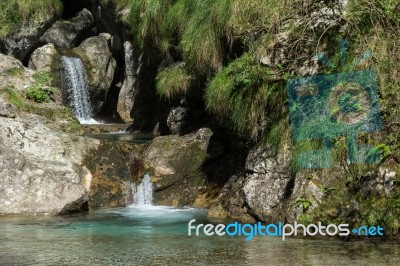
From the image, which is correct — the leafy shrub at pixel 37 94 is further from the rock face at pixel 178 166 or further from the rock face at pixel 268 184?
the rock face at pixel 268 184

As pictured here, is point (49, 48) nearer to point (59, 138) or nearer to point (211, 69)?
point (59, 138)

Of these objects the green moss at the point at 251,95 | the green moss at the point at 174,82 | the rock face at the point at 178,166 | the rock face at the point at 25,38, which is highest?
the rock face at the point at 25,38

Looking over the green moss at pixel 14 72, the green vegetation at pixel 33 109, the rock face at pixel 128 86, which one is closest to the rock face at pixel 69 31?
the rock face at pixel 128 86

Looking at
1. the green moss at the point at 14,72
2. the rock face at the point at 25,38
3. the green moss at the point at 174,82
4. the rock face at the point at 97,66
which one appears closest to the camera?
the green moss at the point at 174,82

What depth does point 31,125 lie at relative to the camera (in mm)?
10602

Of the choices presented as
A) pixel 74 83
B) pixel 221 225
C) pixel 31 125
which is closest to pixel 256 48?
pixel 221 225

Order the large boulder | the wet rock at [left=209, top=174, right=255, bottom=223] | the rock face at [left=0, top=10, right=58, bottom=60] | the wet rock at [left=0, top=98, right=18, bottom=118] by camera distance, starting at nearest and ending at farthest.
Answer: the wet rock at [left=209, top=174, right=255, bottom=223]
the wet rock at [left=0, top=98, right=18, bottom=118]
the large boulder
the rock face at [left=0, top=10, right=58, bottom=60]

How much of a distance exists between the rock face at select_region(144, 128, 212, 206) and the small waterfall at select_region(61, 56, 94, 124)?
6.85m

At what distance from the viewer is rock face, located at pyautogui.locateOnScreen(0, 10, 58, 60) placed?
1762cm

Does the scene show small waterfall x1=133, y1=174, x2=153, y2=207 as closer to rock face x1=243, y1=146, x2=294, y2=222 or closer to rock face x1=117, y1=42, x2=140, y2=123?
rock face x1=243, y1=146, x2=294, y2=222

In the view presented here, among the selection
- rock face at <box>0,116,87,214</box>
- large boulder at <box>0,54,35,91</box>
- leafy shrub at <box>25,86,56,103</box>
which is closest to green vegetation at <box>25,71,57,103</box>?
leafy shrub at <box>25,86,56,103</box>

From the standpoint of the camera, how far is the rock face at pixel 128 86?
18578mm

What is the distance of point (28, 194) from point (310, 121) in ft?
15.9

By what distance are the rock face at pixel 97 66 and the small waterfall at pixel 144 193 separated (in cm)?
833
